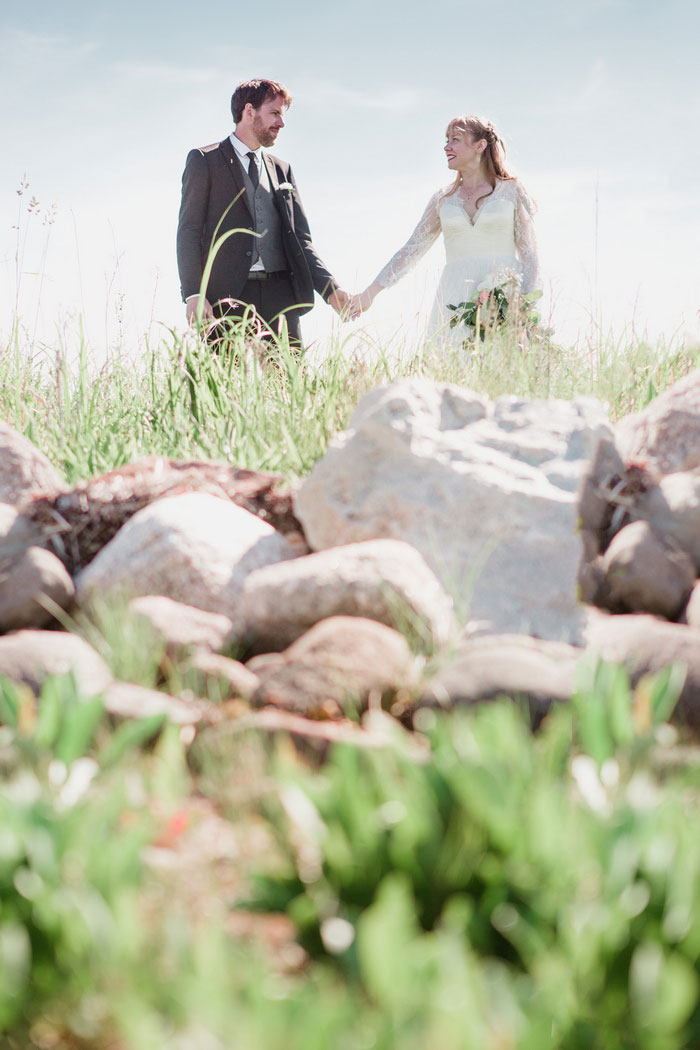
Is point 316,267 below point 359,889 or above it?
above

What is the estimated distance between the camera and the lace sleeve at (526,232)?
6320mm

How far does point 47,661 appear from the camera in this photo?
6.31 ft

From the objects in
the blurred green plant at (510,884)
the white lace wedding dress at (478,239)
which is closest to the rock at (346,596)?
the blurred green plant at (510,884)

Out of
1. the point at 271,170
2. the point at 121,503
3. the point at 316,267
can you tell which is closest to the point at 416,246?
the point at 316,267

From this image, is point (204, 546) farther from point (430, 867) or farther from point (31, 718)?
point (430, 867)

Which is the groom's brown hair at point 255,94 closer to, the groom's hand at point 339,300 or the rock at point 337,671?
the groom's hand at point 339,300

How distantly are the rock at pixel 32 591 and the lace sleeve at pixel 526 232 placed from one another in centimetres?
466

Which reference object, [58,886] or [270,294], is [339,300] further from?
[58,886]

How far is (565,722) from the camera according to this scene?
4.57ft

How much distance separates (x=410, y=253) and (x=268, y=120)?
4.47 ft

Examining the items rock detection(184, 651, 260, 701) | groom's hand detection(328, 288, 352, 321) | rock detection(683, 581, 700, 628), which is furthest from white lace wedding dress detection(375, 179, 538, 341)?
rock detection(184, 651, 260, 701)

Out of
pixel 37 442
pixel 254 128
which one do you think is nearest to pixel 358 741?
pixel 37 442

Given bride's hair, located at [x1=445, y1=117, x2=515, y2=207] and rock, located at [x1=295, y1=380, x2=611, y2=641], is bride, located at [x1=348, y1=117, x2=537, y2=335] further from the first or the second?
rock, located at [x1=295, y1=380, x2=611, y2=641]

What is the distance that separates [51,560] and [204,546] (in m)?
0.41
